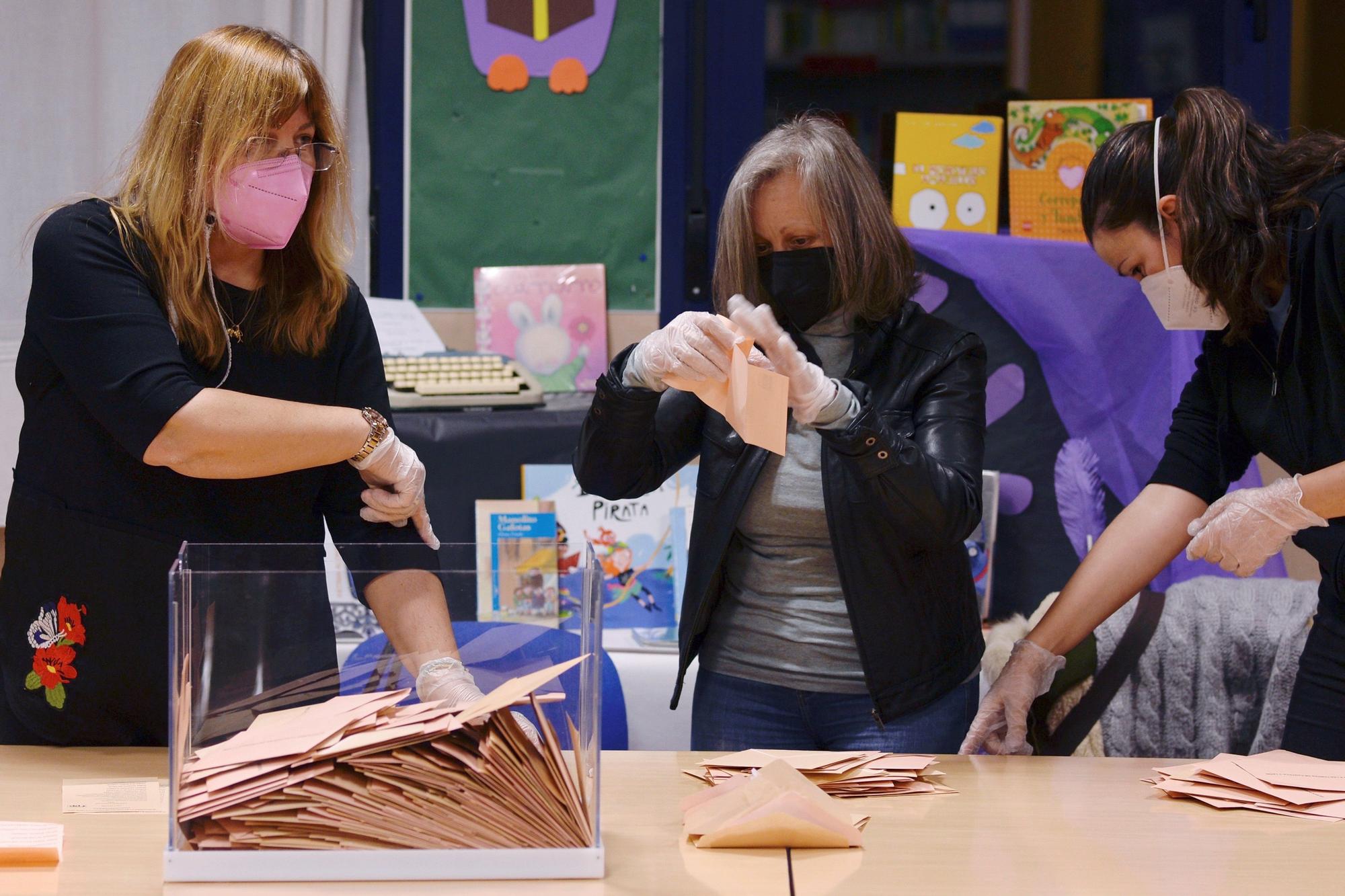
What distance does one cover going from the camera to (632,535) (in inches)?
111

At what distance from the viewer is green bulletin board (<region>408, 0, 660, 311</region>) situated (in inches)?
127

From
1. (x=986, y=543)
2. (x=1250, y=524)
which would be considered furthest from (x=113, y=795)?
(x=986, y=543)

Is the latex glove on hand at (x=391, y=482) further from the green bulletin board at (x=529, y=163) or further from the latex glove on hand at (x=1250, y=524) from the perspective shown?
the green bulletin board at (x=529, y=163)

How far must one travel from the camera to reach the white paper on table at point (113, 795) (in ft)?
4.52

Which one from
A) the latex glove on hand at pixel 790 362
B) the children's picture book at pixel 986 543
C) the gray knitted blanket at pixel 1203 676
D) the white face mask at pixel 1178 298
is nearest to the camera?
the latex glove on hand at pixel 790 362

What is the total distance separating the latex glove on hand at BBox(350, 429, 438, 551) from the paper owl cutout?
184 centimetres

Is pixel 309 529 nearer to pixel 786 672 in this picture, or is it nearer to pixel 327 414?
pixel 327 414

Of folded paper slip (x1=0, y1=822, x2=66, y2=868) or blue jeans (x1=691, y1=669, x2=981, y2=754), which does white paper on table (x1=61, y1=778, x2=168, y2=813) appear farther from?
blue jeans (x1=691, y1=669, x2=981, y2=754)

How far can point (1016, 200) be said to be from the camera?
122 inches

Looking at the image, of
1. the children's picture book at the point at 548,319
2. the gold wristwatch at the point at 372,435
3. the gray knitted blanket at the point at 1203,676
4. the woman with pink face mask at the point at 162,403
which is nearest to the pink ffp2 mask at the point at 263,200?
the woman with pink face mask at the point at 162,403

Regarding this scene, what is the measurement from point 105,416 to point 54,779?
425 mm

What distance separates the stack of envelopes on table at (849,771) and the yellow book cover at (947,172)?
1.83 metres

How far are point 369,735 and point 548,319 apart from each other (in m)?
2.13

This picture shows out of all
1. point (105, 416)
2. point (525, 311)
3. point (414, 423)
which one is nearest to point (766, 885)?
point (105, 416)
